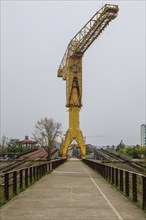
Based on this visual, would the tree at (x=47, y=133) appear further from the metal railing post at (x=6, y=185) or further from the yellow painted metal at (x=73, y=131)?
the metal railing post at (x=6, y=185)

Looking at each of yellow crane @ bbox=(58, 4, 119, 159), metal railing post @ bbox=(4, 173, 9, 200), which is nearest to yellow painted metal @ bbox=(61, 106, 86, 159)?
yellow crane @ bbox=(58, 4, 119, 159)

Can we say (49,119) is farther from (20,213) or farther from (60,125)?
(20,213)

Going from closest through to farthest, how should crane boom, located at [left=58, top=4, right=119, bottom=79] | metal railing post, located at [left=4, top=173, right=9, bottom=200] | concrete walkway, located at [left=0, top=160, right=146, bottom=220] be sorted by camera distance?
concrete walkway, located at [left=0, top=160, right=146, bottom=220] → metal railing post, located at [left=4, top=173, right=9, bottom=200] → crane boom, located at [left=58, top=4, right=119, bottom=79]

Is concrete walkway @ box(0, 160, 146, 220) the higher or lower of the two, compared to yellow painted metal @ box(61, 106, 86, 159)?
lower

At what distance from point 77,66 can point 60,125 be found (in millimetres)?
17677

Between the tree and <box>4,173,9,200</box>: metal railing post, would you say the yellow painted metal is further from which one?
<box>4,173,9,200</box>: metal railing post

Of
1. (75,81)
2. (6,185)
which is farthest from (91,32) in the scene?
(6,185)

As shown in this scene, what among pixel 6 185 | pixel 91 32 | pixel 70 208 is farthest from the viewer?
pixel 91 32

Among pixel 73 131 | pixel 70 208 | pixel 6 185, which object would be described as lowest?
pixel 70 208

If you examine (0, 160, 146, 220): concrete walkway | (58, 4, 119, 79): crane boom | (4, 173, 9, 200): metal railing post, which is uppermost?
(58, 4, 119, 79): crane boom

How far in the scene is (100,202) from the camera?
10812 mm

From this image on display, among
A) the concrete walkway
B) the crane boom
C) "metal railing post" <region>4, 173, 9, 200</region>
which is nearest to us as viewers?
the concrete walkway

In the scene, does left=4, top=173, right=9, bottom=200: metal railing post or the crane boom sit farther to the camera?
the crane boom

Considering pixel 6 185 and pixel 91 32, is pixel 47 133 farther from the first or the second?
pixel 6 185
